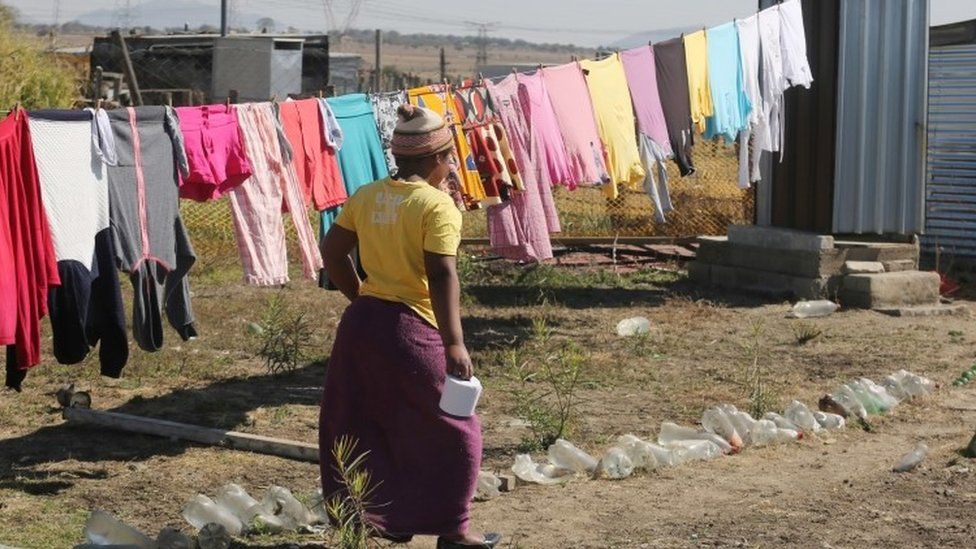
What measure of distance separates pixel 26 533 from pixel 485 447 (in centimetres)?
253

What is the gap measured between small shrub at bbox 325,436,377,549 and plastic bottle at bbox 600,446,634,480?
172cm

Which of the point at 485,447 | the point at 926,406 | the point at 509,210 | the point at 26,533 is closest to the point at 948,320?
the point at 926,406

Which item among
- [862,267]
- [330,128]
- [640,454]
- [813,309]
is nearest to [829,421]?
[640,454]

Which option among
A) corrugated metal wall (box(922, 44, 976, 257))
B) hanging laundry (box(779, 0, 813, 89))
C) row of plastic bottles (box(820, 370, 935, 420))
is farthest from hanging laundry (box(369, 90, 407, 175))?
corrugated metal wall (box(922, 44, 976, 257))

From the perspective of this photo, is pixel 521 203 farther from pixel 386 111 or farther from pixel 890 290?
pixel 890 290

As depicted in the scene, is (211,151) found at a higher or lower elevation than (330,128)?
lower

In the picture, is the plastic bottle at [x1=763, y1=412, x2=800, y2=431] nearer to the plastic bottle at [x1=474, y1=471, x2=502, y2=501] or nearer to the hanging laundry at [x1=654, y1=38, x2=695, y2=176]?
the plastic bottle at [x1=474, y1=471, x2=502, y2=501]

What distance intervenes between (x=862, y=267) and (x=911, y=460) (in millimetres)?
5562

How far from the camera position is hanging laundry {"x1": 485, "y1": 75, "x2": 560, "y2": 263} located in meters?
9.88

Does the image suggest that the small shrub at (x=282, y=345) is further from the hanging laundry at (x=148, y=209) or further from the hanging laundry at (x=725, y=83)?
the hanging laundry at (x=725, y=83)

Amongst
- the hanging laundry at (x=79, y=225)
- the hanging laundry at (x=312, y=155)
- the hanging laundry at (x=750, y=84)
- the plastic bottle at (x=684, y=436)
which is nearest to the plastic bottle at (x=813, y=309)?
the hanging laundry at (x=750, y=84)

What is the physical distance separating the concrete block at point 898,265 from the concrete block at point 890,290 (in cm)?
18

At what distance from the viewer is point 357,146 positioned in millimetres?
8742

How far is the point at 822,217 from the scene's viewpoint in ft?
44.3
